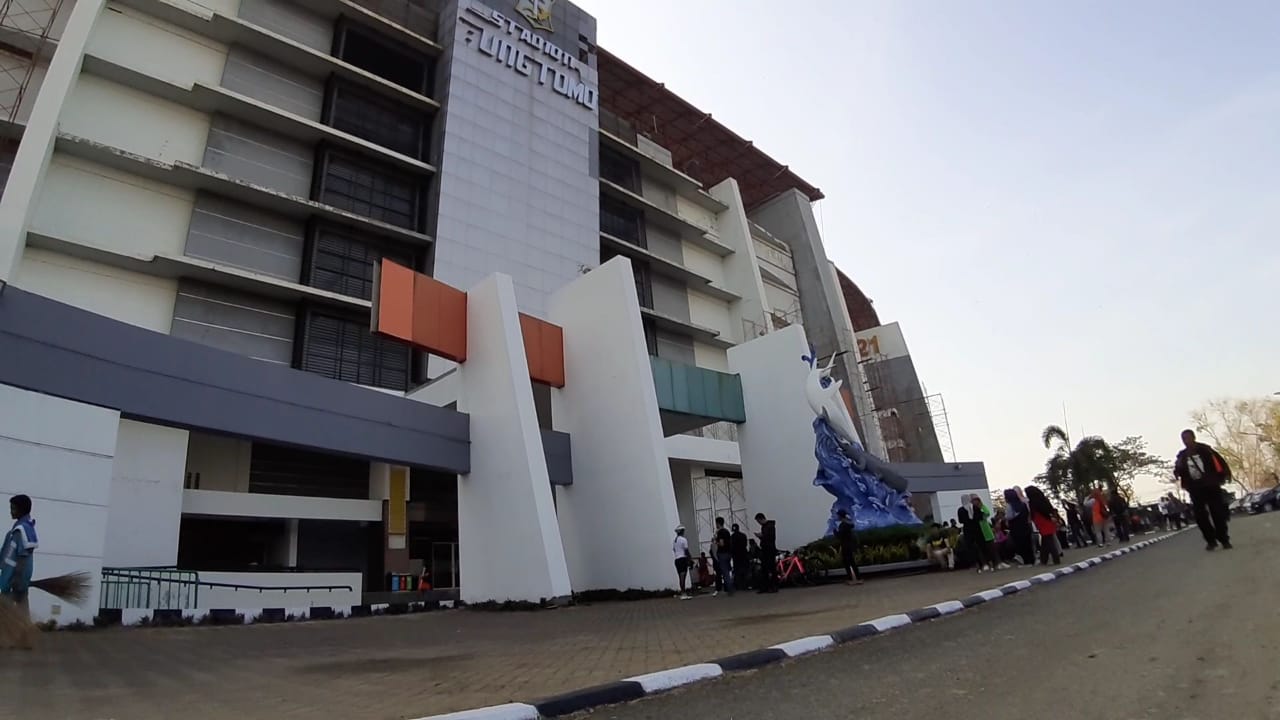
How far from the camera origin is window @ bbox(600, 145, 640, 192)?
3916 centimetres

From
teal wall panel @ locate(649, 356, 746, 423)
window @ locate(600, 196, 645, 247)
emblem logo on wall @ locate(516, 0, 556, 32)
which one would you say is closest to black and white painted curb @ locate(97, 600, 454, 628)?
teal wall panel @ locate(649, 356, 746, 423)

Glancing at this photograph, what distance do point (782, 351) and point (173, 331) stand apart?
19.7 m

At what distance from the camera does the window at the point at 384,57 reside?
28859 mm

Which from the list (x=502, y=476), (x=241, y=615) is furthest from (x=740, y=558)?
(x=241, y=615)

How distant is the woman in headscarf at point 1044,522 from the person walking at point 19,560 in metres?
14.7

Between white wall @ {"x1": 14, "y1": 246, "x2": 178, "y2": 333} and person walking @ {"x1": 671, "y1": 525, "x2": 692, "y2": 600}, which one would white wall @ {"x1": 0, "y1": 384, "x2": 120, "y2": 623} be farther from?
white wall @ {"x1": 14, "y1": 246, "x2": 178, "y2": 333}

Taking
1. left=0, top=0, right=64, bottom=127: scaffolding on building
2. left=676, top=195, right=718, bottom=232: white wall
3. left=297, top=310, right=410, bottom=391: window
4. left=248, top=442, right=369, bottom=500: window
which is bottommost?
left=248, top=442, right=369, bottom=500: window

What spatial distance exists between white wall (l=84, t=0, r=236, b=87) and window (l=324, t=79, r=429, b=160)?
398 centimetres

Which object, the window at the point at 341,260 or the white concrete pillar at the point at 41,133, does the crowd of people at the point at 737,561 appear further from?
the white concrete pillar at the point at 41,133

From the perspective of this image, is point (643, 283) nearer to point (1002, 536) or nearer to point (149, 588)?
point (1002, 536)

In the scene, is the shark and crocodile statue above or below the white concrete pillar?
below

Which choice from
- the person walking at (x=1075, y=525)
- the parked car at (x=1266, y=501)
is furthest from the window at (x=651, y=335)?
the parked car at (x=1266, y=501)

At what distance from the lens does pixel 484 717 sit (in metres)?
3.25

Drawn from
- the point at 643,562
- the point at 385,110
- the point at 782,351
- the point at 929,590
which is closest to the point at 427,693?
the point at 929,590
